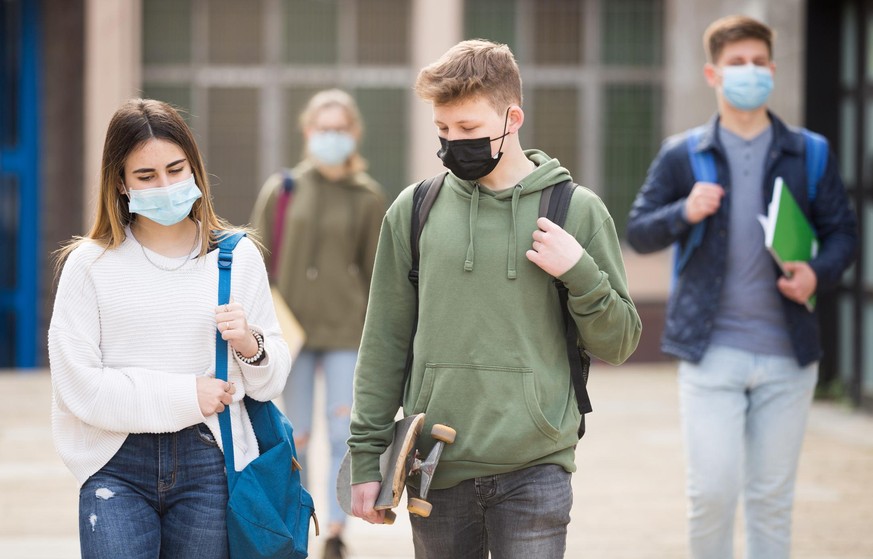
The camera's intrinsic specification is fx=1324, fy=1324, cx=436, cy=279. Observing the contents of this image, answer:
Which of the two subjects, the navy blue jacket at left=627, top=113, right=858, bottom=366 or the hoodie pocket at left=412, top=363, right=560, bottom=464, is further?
the navy blue jacket at left=627, top=113, right=858, bottom=366

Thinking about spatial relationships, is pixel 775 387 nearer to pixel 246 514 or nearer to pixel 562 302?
pixel 562 302

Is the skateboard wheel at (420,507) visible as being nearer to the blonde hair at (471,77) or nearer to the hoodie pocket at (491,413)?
the hoodie pocket at (491,413)

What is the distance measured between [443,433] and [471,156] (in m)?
0.71

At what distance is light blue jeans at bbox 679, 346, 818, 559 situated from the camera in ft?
15.3

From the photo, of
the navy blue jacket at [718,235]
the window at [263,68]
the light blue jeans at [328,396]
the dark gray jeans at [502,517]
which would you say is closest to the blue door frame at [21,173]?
the window at [263,68]

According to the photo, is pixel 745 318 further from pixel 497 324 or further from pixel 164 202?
pixel 164 202

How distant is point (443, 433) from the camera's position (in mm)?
3354

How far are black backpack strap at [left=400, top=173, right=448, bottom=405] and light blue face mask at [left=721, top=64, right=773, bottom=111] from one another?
1691mm

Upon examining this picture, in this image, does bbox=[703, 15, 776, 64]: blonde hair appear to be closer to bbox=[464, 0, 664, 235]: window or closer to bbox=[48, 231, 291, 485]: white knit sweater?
bbox=[48, 231, 291, 485]: white knit sweater

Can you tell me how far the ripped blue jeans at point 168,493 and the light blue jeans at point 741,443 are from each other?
1.92 metres

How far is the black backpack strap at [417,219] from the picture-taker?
3.53 m

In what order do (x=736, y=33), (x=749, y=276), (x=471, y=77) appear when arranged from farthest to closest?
(x=736, y=33) < (x=749, y=276) < (x=471, y=77)

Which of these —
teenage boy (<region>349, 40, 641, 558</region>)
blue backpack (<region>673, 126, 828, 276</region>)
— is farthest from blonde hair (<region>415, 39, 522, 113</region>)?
blue backpack (<region>673, 126, 828, 276</region>)

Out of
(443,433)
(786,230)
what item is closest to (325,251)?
(786,230)
